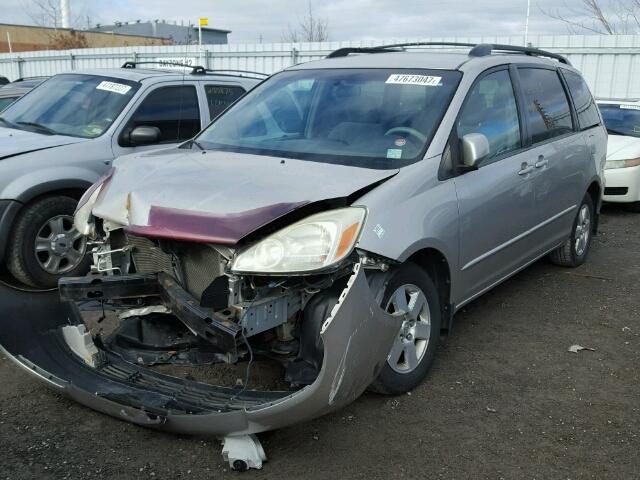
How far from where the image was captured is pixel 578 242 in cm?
616

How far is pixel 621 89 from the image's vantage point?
13.7 metres

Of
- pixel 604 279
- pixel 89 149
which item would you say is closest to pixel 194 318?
pixel 89 149

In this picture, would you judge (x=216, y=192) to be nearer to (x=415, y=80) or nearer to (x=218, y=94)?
(x=415, y=80)

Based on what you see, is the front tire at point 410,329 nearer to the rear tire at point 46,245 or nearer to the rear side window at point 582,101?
the rear tire at point 46,245

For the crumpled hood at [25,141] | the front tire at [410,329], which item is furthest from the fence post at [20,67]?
the front tire at [410,329]

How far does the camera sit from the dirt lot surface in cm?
301

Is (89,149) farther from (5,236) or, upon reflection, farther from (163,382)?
(163,382)

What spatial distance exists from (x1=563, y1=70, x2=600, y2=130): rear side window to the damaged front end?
3.57m

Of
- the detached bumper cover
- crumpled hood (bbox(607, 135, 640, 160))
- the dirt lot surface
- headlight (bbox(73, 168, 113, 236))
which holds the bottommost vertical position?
the dirt lot surface

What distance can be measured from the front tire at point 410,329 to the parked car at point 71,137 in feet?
9.85

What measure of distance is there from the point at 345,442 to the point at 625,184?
23.6 ft

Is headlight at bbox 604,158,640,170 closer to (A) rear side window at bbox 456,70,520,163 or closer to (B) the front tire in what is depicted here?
(A) rear side window at bbox 456,70,520,163

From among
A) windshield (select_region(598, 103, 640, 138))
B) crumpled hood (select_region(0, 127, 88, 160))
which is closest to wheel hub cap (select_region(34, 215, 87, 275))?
crumpled hood (select_region(0, 127, 88, 160))

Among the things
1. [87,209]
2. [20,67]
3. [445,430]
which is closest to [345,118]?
[87,209]
